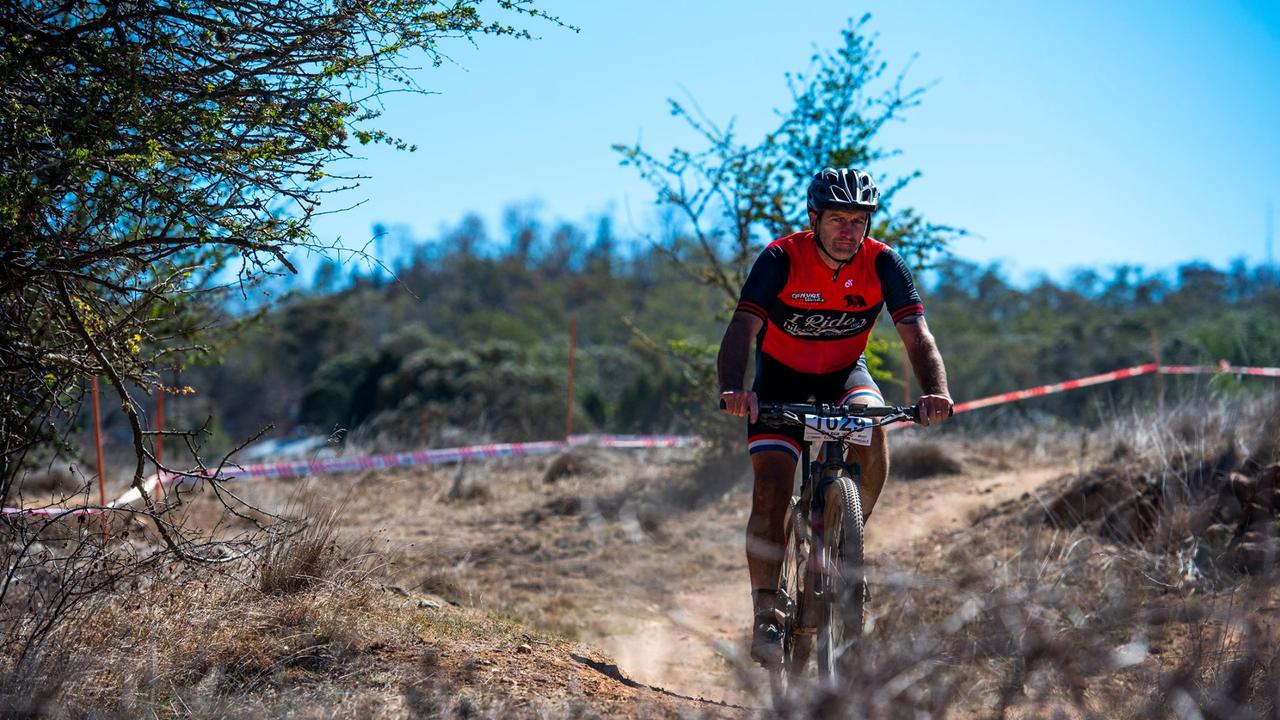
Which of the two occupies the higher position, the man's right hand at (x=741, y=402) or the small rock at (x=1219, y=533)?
the man's right hand at (x=741, y=402)

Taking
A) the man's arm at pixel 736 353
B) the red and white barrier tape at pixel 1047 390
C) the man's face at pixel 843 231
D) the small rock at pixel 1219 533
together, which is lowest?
the small rock at pixel 1219 533

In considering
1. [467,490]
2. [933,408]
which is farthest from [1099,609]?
[467,490]

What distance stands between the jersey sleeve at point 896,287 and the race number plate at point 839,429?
2.29 feet

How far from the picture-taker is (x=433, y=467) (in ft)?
39.2

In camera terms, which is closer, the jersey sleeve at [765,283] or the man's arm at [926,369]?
the man's arm at [926,369]

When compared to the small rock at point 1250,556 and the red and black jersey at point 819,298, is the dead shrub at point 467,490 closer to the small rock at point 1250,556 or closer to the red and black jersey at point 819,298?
the red and black jersey at point 819,298

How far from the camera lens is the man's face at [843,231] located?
183 inches

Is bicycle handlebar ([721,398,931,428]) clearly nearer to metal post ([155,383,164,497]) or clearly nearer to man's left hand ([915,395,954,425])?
man's left hand ([915,395,954,425])

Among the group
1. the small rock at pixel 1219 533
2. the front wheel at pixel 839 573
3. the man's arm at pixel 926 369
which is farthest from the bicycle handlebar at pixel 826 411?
the small rock at pixel 1219 533

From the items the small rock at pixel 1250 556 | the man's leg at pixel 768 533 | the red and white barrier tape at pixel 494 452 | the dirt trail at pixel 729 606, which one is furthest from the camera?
the red and white barrier tape at pixel 494 452

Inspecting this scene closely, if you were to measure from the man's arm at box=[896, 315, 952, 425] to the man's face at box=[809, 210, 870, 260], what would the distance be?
401 mm

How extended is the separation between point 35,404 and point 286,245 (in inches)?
53.1

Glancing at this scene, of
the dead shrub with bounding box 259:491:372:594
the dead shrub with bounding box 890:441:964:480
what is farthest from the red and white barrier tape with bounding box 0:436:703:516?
the dead shrub with bounding box 259:491:372:594

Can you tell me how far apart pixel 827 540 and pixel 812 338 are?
1016mm
